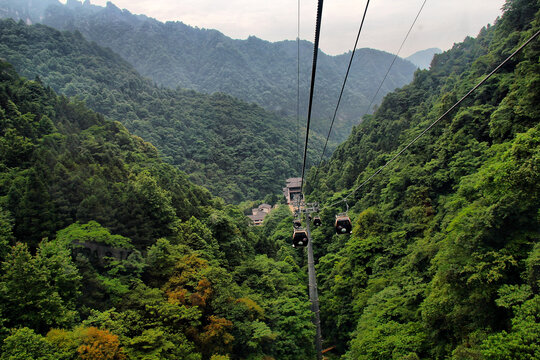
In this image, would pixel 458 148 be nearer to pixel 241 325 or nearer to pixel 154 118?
pixel 241 325

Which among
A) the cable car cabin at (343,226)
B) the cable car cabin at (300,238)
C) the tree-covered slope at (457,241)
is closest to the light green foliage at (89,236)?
the cable car cabin at (300,238)

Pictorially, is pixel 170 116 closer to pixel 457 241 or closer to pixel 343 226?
pixel 343 226

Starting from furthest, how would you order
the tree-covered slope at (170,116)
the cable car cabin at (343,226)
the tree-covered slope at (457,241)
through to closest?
1. the tree-covered slope at (170,116)
2. the cable car cabin at (343,226)
3. the tree-covered slope at (457,241)

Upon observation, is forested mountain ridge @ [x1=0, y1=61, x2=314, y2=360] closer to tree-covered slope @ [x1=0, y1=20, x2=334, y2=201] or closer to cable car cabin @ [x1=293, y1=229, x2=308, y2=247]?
cable car cabin @ [x1=293, y1=229, x2=308, y2=247]

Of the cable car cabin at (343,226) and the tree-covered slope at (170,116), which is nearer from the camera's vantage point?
the cable car cabin at (343,226)

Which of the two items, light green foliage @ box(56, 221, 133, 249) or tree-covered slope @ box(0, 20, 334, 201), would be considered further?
tree-covered slope @ box(0, 20, 334, 201)

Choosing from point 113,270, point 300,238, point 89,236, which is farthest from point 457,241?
point 89,236

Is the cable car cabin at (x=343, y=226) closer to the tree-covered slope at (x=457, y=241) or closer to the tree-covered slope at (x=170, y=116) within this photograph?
the tree-covered slope at (x=457, y=241)

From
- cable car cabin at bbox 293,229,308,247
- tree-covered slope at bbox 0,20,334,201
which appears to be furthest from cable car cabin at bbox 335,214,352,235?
tree-covered slope at bbox 0,20,334,201
